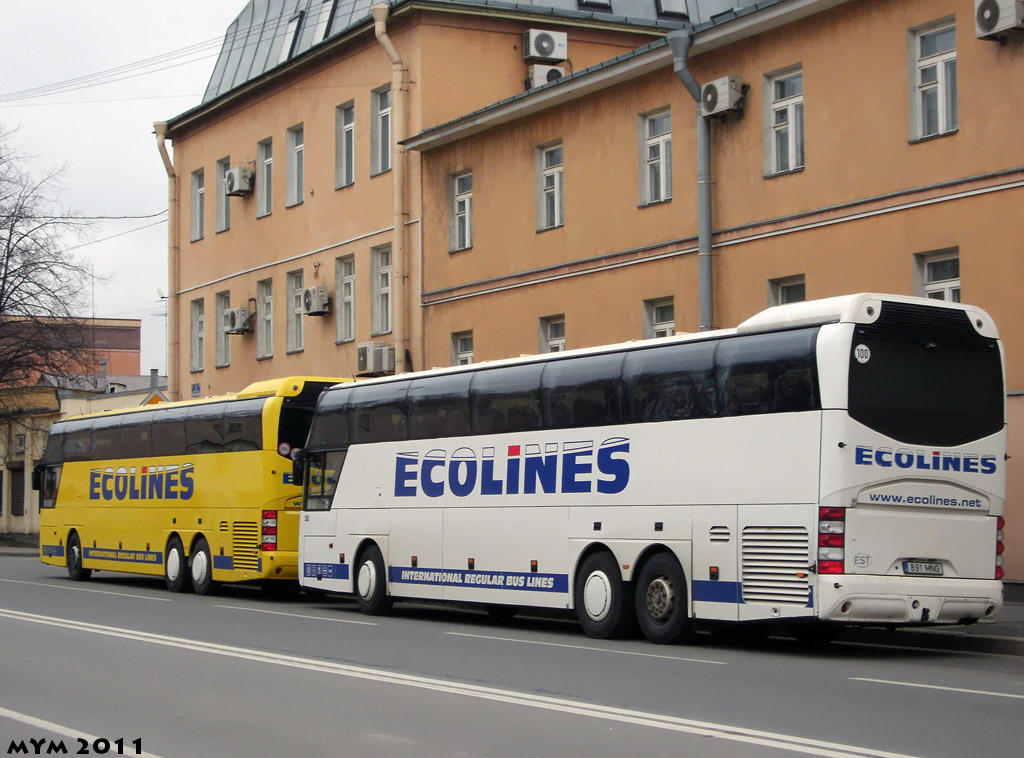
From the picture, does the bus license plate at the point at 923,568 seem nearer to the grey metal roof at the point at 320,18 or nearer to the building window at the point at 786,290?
the building window at the point at 786,290

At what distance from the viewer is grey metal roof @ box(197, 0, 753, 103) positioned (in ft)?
106

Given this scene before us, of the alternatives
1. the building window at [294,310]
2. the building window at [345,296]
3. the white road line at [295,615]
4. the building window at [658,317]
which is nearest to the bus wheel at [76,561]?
the building window at [345,296]

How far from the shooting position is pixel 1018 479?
1856cm

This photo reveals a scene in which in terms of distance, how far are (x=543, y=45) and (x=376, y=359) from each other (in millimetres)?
7459

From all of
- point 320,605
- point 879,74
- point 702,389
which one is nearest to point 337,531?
point 320,605

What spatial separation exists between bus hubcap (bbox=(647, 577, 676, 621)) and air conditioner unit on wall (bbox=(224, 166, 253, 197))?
24285 mm

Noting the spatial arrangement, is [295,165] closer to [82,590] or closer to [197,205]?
[197,205]

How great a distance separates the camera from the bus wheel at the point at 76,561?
3072 centimetres

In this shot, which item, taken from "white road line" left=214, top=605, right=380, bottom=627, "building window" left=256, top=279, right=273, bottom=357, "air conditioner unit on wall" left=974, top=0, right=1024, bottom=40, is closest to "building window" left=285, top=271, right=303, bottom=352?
"building window" left=256, top=279, right=273, bottom=357

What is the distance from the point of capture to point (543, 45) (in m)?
32.0

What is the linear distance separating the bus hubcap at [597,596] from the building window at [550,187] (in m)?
11.3

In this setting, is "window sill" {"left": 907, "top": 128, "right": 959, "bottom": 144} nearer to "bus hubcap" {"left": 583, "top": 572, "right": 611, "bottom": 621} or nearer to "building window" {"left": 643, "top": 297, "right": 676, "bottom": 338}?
"building window" {"left": 643, "top": 297, "right": 676, "bottom": 338}

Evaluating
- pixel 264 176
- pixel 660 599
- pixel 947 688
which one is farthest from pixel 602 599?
pixel 264 176

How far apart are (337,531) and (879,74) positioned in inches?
385
